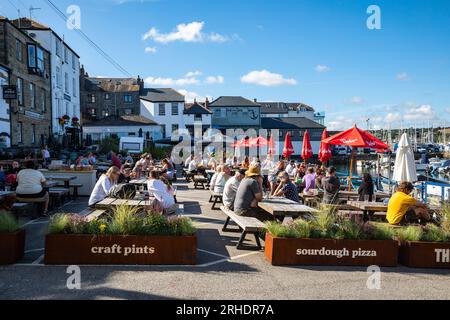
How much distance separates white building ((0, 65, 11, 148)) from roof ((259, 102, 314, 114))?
7574 cm

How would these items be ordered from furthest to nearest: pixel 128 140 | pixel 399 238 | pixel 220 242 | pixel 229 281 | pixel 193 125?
pixel 193 125 → pixel 128 140 → pixel 220 242 → pixel 399 238 → pixel 229 281

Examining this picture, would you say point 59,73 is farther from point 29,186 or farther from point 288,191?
point 288,191

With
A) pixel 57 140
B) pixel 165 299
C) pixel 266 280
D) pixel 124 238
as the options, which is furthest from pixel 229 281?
pixel 57 140

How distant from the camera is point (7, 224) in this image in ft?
21.4

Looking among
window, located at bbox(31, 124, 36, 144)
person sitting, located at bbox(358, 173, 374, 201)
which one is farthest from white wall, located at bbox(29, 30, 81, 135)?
person sitting, located at bbox(358, 173, 374, 201)

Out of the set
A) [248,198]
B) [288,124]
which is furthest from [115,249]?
[288,124]

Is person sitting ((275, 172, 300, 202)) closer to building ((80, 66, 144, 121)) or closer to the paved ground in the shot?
the paved ground

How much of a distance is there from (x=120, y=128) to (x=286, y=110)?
52408mm

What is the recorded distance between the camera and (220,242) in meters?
8.42

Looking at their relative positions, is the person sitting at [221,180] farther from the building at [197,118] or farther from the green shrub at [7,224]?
the building at [197,118]

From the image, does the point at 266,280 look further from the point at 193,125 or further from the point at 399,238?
the point at 193,125
